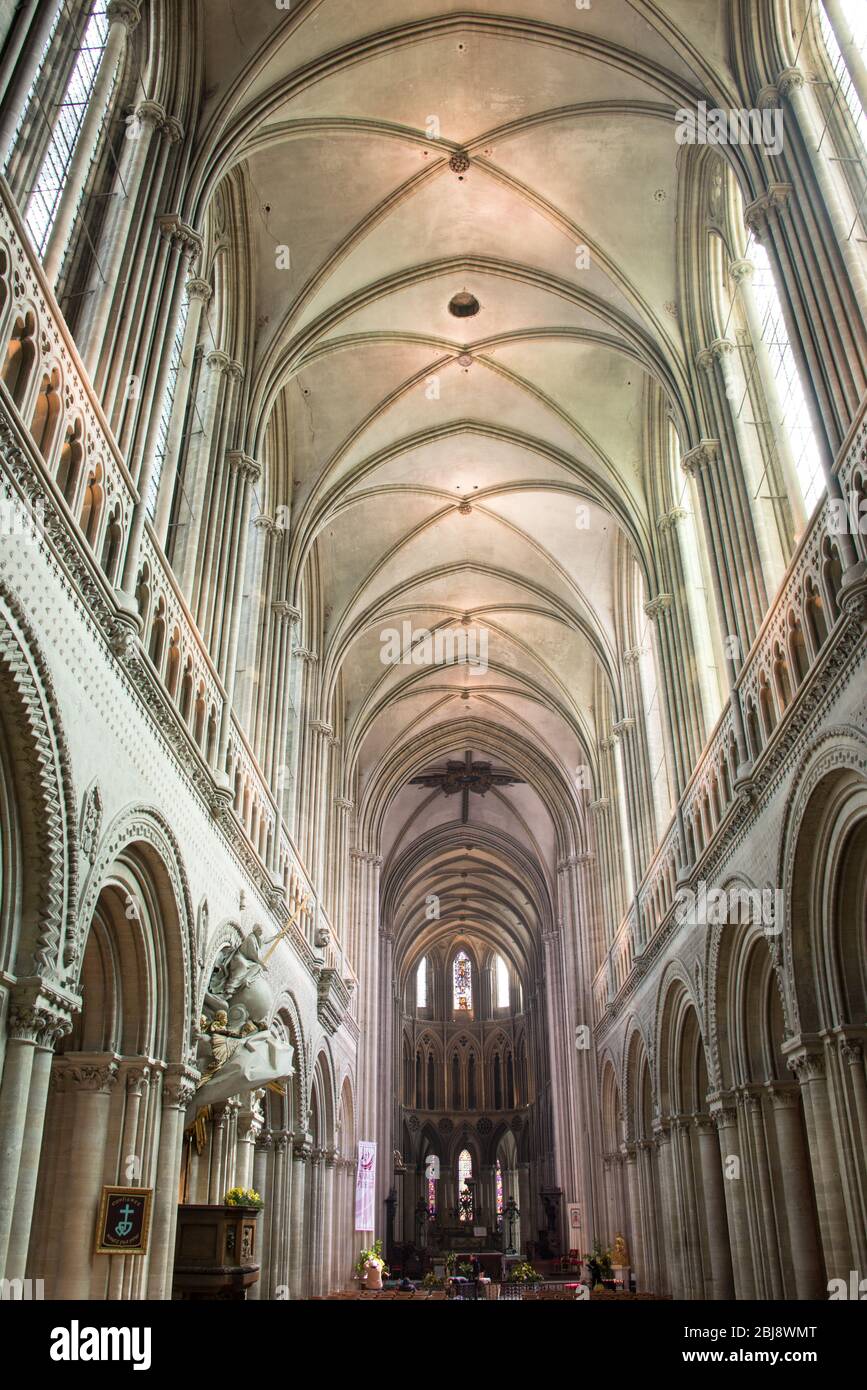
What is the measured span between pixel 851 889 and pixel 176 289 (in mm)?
9843

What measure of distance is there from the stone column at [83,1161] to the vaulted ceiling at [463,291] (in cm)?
999

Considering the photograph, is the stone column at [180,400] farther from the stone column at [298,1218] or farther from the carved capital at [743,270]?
the stone column at [298,1218]

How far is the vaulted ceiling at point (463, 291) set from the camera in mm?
15070

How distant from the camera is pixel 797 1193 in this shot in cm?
1302

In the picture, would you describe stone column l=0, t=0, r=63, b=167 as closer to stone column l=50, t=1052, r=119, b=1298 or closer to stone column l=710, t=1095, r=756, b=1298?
stone column l=50, t=1052, r=119, b=1298

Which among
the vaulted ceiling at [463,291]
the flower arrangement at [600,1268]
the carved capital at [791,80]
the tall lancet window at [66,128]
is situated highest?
the vaulted ceiling at [463,291]

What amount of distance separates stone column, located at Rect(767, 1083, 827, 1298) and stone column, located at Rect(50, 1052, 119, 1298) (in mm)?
7719

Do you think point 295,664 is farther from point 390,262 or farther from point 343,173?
point 343,173

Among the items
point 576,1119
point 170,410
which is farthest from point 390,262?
point 576,1119

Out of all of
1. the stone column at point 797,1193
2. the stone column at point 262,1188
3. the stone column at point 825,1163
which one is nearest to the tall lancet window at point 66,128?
the stone column at point 825,1163

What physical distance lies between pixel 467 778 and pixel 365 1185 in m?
13.5

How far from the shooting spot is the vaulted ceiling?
49.4 feet

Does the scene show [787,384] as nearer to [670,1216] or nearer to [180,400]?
[180,400]

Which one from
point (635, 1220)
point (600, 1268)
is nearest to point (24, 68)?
point (635, 1220)
